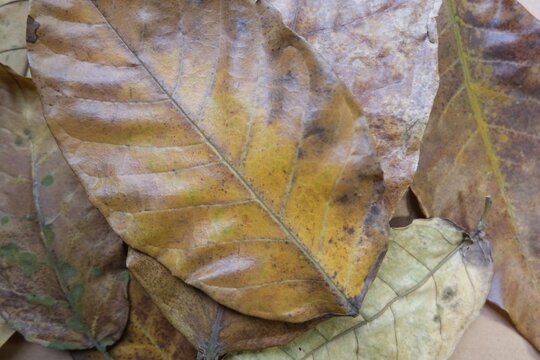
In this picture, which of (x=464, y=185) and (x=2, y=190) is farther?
(x=464, y=185)

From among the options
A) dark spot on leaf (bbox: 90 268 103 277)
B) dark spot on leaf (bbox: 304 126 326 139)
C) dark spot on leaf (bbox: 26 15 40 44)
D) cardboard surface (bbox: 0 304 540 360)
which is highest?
dark spot on leaf (bbox: 26 15 40 44)

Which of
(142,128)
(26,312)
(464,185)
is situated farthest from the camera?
(464,185)

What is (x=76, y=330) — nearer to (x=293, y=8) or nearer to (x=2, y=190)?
(x=2, y=190)

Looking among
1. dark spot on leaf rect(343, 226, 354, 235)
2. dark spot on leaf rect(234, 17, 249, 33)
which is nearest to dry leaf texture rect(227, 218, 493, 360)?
dark spot on leaf rect(343, 226, 354, 235)

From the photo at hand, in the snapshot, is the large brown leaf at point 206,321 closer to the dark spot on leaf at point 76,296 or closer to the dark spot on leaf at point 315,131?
the dark spot on leaf at point 76,296

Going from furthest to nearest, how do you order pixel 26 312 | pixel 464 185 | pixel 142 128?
pixel 464 185, pixel 26 312, pixel 142 128

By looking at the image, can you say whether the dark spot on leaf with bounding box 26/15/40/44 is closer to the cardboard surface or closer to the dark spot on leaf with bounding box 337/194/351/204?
the dark spot on leaf with bounding box 337/194/351/204

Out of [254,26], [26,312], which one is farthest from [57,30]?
[26,312]
